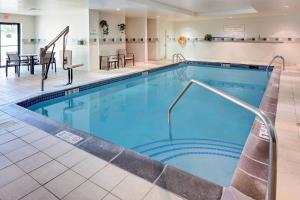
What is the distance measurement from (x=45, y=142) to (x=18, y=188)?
0.90m

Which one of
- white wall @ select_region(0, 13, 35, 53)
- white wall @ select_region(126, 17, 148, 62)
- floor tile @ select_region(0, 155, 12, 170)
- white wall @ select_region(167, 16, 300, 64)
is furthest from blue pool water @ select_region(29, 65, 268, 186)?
white wall @ select_region(0, 13, 35, 53)

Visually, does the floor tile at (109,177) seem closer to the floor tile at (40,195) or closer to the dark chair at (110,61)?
the floor tile at (40,195)

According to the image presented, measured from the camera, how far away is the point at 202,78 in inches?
334

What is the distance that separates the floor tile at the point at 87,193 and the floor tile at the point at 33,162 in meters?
0.60

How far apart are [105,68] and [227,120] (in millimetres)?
6314

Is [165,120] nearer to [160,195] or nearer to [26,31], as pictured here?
[160,195]

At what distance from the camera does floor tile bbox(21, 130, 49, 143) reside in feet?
9.45

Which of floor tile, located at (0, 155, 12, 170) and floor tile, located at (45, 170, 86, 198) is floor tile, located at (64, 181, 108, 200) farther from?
floor tile, located at (0, 155, 12, 170)

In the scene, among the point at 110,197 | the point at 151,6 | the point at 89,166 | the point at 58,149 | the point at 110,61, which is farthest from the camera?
the point at 110,61

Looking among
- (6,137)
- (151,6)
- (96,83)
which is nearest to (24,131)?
(6,137)

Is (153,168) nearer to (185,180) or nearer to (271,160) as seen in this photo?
(185,180)

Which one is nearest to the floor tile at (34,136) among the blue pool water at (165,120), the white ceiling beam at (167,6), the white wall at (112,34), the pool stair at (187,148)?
the blue pool water at (165,120)

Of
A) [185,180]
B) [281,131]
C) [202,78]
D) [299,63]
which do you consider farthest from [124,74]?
[299,63]

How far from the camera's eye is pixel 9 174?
84.5 inches
